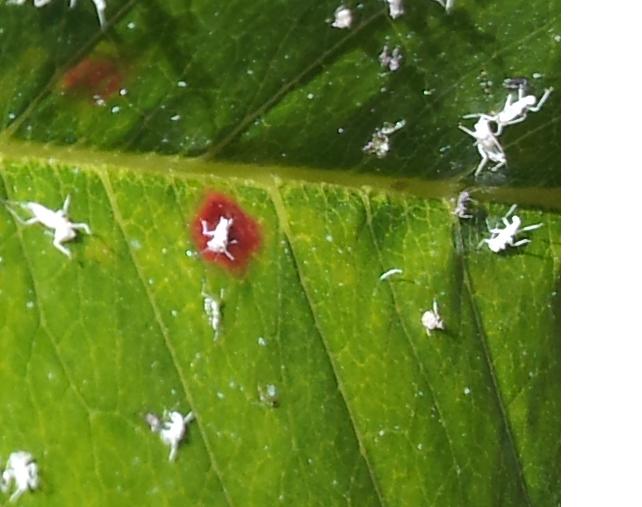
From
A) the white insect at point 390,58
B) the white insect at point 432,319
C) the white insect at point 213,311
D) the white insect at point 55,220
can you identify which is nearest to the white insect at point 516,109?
the white insect at point 390,58

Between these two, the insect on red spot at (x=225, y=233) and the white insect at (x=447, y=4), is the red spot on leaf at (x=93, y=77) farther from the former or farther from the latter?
the white insect at (x=447, y=4)

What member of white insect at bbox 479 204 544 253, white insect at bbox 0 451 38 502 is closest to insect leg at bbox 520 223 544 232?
Result: white insect at bbox 479 204 544 253

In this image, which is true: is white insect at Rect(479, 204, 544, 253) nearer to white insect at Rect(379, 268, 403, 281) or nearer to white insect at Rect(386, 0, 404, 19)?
white insect at Rect(379, 268, 403, 281)

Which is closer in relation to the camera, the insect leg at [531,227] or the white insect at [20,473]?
the white insect at [20,473]

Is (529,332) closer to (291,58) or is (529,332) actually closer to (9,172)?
(291,58)
